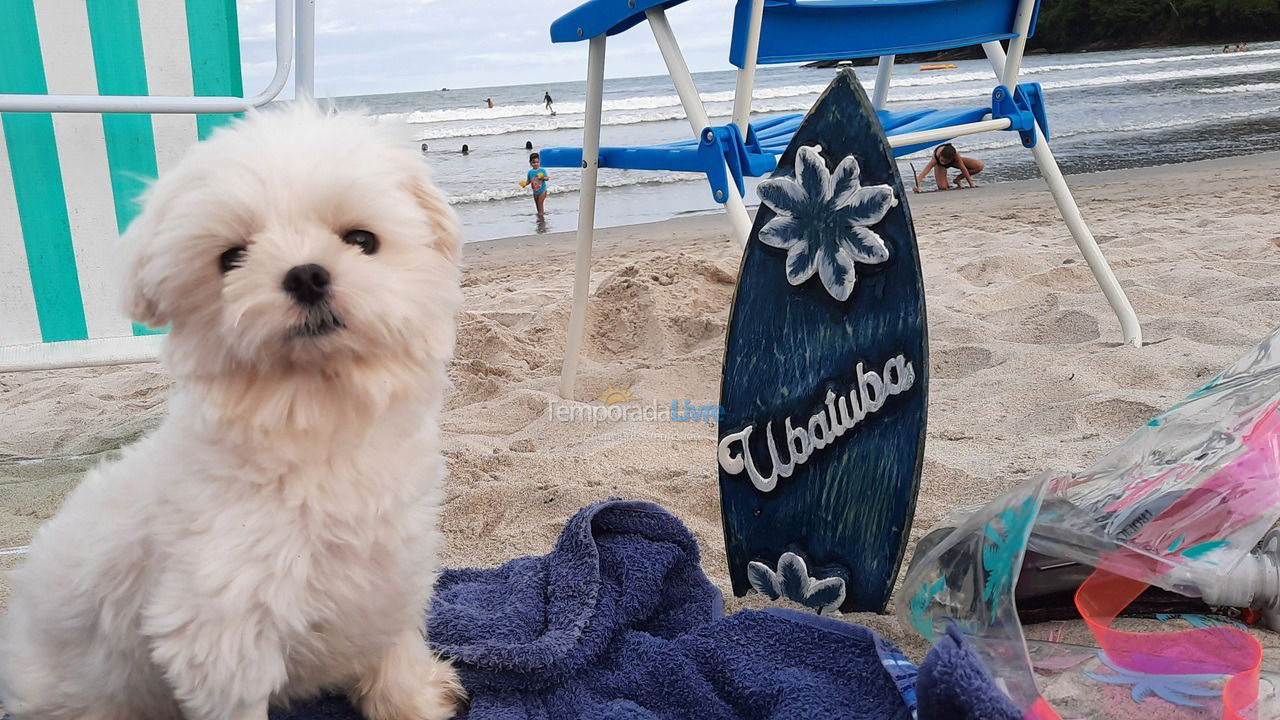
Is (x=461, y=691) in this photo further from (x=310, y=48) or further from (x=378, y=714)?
(x=310, y=48)

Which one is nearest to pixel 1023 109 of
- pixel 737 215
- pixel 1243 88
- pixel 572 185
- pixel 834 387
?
pixel 737 215

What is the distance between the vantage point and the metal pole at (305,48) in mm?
2322

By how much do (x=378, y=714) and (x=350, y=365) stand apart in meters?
0.67

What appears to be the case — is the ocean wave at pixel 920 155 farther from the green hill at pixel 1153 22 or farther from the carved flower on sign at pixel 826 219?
the green hill at pixel 1153 22

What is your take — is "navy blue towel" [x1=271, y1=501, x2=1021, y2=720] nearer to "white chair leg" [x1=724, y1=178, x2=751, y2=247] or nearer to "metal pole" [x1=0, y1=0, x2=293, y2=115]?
"white chair leg" [x1=724, y1=178, x2=751, y2=247]

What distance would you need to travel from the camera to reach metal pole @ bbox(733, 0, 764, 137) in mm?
2145

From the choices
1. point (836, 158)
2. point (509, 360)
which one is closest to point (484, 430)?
point (509, 360)

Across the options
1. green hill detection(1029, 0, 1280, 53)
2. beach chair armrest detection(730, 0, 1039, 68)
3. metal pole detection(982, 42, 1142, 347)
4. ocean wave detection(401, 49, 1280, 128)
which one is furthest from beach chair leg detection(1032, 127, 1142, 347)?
green hill detection(1029, 0, 1280, 53)

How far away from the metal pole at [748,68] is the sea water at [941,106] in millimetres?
763

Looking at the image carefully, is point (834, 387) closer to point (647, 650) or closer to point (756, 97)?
point (647, 650)

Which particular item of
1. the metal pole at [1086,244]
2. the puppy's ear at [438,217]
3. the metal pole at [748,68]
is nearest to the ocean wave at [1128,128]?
the metal pole at [1086,244]

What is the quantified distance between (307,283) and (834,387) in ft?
3.41

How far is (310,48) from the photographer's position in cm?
236

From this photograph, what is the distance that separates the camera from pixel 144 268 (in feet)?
3.80
